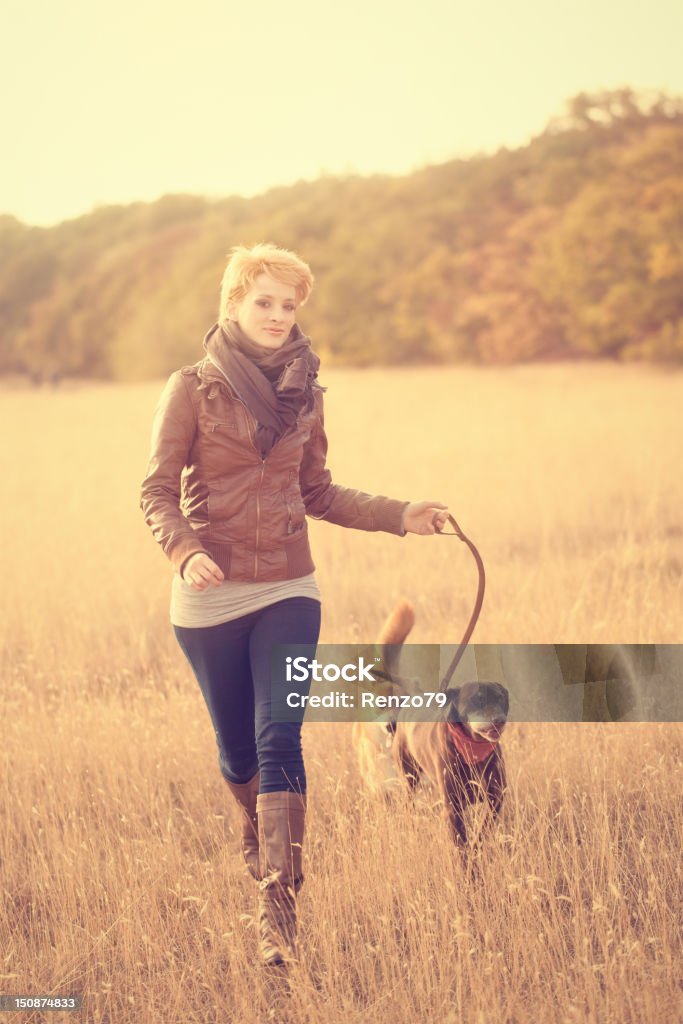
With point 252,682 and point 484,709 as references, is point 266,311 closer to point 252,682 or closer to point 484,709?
point 252,682

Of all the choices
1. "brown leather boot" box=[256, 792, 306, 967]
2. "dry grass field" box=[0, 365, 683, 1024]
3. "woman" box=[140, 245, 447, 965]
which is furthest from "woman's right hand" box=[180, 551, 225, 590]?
"dry grass field" box=[0, 365, 683, 1024]

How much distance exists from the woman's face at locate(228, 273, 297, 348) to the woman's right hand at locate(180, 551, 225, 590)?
698 mm

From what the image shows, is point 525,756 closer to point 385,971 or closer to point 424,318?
point 385,971

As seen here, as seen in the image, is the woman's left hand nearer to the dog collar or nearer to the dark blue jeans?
the dark blue jeans

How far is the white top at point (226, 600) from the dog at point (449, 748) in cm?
60

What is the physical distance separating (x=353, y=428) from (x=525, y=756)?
1084cm

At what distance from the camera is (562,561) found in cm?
625

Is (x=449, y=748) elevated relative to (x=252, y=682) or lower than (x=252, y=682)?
lower

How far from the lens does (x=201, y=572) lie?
2.44 m

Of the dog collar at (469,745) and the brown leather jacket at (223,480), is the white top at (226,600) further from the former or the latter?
the dog collar at (469,745)

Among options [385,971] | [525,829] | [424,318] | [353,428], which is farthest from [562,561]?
[424,318]

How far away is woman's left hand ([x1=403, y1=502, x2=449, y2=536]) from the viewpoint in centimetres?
295

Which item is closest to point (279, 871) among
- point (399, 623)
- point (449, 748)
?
point (449, 748)

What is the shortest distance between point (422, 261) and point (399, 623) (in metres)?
32.8
